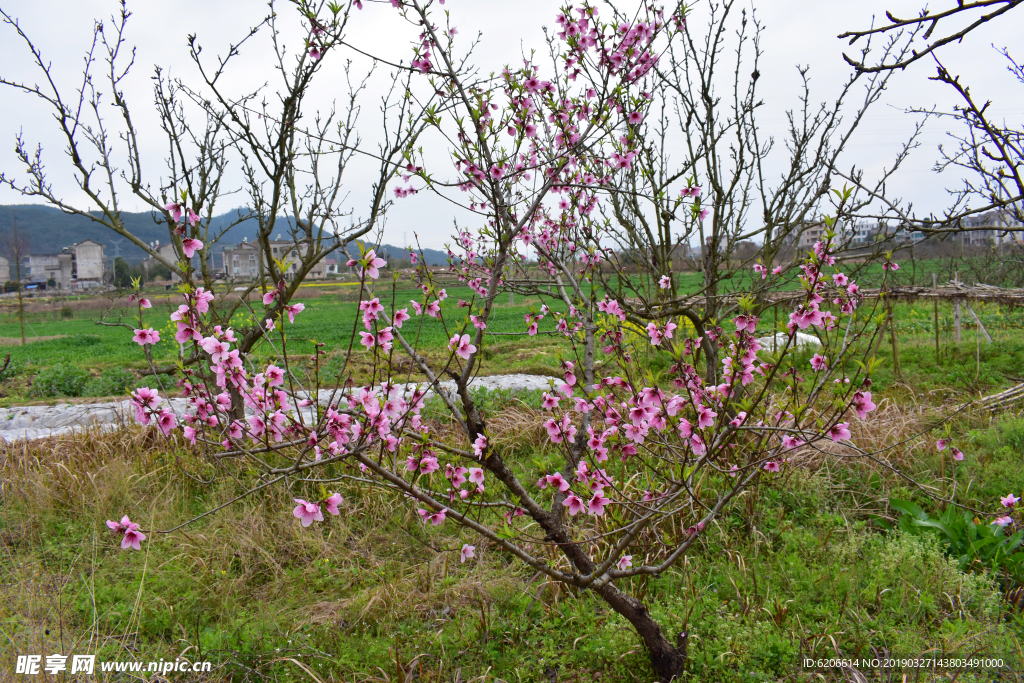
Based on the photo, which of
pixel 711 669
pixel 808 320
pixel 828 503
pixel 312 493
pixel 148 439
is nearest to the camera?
pixel 808 320

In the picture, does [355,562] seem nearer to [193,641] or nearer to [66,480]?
[193,641]

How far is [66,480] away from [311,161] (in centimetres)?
356

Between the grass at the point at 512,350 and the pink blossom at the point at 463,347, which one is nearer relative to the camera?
the pink blossom at the point at 463,347

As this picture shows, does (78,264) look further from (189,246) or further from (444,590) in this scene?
(189,246)

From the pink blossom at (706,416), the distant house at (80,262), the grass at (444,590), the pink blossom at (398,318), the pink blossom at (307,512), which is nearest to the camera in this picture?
the pink blossom at (307,512)

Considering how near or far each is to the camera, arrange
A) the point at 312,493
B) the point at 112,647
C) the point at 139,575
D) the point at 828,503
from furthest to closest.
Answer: the point at 312,493 < the point at 828,503 < the point at 139,575 < the point at 112,647

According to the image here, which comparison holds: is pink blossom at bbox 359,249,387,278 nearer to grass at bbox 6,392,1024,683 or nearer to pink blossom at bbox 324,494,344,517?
pink blossom at bbox 324,494,344,517

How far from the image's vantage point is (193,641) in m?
2.85

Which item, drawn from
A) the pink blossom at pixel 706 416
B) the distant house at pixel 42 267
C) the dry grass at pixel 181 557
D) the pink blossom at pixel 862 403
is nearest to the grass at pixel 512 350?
the pink blossom at pixel 862 403

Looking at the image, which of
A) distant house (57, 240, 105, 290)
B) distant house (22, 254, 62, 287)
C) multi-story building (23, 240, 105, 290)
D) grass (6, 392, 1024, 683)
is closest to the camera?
grass (6, 392, 1024, 683)

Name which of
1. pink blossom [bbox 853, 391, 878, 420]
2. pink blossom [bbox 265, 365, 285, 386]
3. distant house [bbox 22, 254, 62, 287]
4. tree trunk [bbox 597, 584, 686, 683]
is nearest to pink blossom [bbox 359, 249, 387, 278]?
pink blossom [bbox 265, 365, 285, 386]

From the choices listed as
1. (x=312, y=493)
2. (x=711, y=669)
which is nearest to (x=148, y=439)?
(x=312, y=493)

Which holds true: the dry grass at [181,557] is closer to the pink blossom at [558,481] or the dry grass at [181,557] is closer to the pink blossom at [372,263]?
the pink blossom at [558,481]

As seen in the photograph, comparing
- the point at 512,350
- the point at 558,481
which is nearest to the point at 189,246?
the point at 558,481
